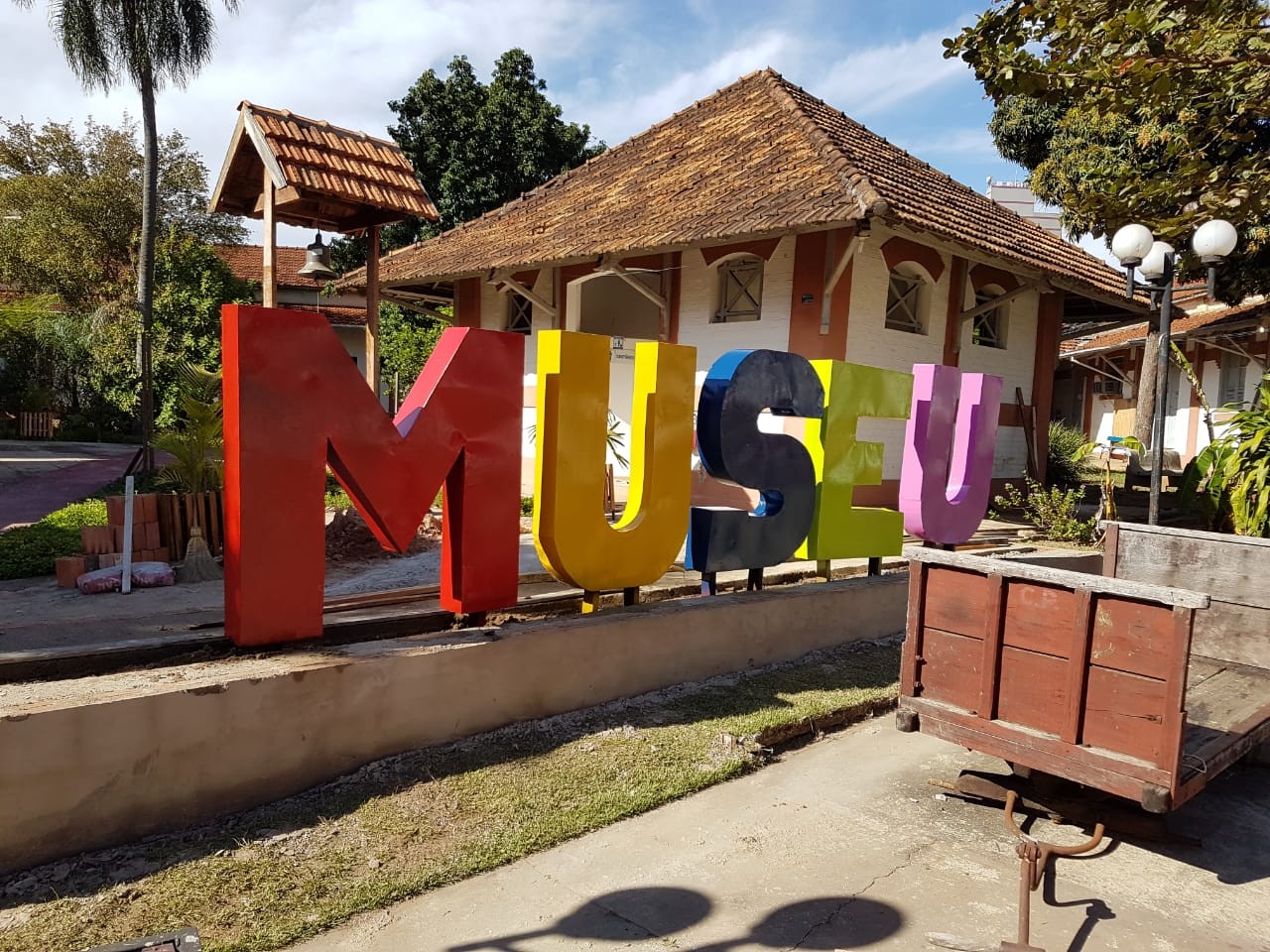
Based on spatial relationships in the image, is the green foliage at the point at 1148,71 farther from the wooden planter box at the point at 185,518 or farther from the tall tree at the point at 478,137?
the tall tree at the point at 478,137

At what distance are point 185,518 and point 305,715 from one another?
5779 millimetres

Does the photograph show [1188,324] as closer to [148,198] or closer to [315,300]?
[148,198]

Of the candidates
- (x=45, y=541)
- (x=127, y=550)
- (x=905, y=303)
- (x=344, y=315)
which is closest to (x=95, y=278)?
(x=344, y=315)

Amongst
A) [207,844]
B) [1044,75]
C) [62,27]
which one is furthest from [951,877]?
[62,27]

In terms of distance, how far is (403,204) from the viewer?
8383mm

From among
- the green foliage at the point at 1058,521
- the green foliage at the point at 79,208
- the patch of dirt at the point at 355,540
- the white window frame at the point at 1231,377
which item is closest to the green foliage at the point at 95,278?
the green foliage at the point at 79,208

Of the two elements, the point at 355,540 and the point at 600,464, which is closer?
the point at 600,464

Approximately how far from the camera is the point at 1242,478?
9.68 m

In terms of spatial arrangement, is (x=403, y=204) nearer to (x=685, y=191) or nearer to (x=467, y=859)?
(x=685, y=191)

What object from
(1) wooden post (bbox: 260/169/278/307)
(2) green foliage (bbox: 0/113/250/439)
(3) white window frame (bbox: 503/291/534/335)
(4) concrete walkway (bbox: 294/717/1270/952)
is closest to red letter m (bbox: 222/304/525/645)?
(4) concrete walkway (bbox: 294/717/1270/952)

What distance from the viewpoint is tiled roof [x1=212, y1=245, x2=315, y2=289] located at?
94.2 ft

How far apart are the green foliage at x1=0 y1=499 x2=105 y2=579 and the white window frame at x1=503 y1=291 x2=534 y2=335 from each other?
6.91 m

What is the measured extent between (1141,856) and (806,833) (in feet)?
5.02

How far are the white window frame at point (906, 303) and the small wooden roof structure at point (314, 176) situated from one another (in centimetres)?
626
